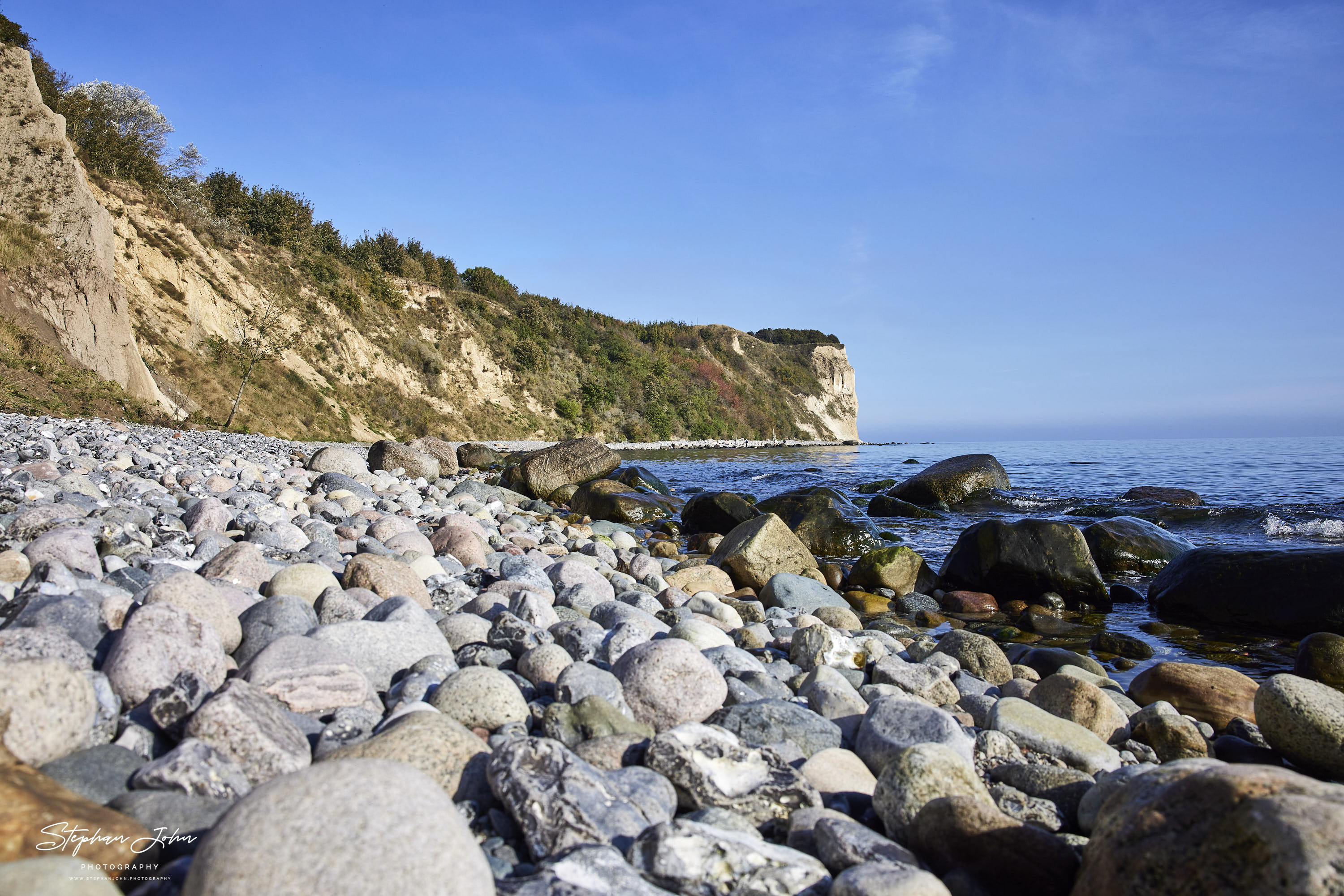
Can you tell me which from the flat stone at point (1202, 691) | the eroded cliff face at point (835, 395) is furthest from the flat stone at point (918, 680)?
the eroded cliff face at point (835, 395)

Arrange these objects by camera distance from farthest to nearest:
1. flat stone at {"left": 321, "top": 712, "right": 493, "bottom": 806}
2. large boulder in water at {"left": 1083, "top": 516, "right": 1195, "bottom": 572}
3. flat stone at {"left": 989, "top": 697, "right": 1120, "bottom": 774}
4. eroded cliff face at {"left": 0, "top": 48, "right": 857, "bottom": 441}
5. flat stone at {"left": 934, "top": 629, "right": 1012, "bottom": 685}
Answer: eroded cliff face at {"left": 0, "top": 48, "right": 857, "bottom": 441} → large boulder in water at {"left": 1083, "top": 516, "right": 1195, "bottom": 572} → flat stone at {"left": 934, "top": 629, "right": 1012, "bottom": 685} → flat stone at {"left": 989, "top": 697, "right": 1120, "bottom": 774} → flat stone at {"left": 321, "top": 712, "right": 493, "bottom": 806}

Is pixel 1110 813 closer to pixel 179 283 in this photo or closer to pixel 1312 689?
pixel 1312 689

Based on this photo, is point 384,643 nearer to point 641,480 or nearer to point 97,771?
point 97,771

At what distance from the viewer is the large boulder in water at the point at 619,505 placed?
38.5ft

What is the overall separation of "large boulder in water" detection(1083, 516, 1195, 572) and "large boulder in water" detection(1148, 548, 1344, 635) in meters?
1.41

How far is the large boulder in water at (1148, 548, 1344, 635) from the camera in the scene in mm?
5859

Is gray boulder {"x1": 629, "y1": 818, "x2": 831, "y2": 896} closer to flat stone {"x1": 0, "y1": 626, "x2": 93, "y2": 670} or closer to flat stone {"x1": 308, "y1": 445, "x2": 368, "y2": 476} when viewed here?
flat stone {"x1": 0, "y1": 626, "x2": 93, "y2": 670}

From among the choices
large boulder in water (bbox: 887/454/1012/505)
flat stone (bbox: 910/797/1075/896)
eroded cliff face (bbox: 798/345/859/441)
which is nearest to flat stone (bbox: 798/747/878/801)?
flat stone (bbox: 910/797/1075/896)

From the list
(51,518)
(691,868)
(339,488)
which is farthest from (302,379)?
(691,868)

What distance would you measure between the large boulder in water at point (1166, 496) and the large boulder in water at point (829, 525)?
7827 millimetres

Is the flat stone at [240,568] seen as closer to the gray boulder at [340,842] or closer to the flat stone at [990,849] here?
the gray boulder at [340,842]

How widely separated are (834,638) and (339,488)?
5845 millimetres

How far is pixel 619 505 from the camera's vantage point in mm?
11820

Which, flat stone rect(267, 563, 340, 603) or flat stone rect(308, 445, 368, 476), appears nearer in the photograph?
flat stone rect(267, 563, 340, 603)
